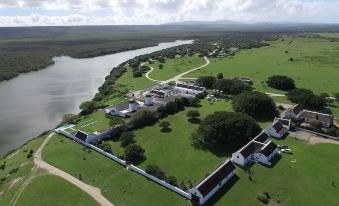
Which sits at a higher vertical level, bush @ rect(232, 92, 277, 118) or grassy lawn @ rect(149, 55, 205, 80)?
bush @ rect(232, 92, 277, 118)

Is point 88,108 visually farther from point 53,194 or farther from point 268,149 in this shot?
point 268,149

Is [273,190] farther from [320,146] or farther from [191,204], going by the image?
[320,146]

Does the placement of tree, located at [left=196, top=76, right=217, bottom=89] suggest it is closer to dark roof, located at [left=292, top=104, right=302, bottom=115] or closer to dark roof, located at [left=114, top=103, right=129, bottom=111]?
dark roof, located at [left=114, top=103, right=129, bottom=111]

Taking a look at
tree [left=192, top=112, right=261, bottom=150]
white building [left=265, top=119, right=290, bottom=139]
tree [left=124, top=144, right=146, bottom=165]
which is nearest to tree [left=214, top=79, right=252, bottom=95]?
white building [left=265, top=119, right=290, bottom=139]

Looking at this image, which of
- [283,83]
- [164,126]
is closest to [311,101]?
[283,83]

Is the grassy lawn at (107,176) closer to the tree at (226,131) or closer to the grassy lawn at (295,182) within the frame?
the grassy lawn at (295,182)

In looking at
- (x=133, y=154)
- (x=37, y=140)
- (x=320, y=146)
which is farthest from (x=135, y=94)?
(x=320, y=146)
